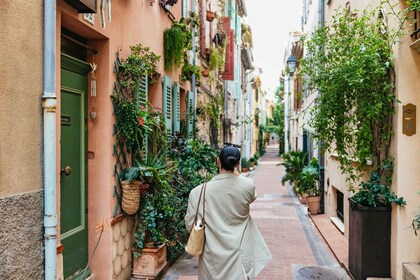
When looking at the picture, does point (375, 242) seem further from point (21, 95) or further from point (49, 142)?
point (21, 95)

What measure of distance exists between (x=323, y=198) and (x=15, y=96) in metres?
10.6

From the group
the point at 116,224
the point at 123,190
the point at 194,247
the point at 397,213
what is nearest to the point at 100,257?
the point at 116,224

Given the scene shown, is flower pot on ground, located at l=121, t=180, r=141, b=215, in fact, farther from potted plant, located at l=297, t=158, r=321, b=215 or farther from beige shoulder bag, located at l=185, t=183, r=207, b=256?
potted plant, located at l=297, t=158, r=321, b=215

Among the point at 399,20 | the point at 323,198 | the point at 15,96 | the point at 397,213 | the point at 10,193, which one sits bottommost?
the point at 323,198

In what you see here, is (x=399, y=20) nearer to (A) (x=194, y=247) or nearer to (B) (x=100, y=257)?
(A) (x=194, y=247)

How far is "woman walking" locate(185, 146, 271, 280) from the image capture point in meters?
3.80

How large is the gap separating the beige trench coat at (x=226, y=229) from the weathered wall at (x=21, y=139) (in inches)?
52.2

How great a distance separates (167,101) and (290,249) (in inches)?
146

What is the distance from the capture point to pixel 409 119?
555 centimetres

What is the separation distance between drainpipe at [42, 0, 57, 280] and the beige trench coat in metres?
1.17

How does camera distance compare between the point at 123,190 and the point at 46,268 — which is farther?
the point at 123,190

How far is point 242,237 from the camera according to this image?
3.87 metres

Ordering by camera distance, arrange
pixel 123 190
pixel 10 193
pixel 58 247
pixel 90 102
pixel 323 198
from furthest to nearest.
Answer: pixel 323 198 → pixel 123 190 → pixel 90 102 → pixel 58 247 → pixel 10 193

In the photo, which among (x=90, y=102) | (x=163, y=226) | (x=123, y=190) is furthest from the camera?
(x=163, y=226)
